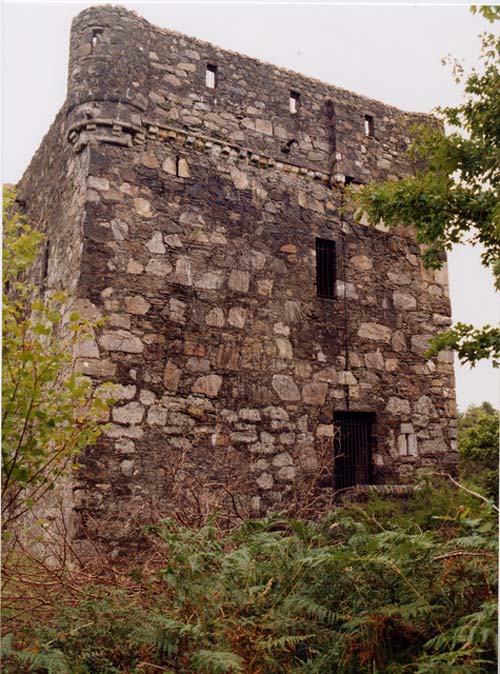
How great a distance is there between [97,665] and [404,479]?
5020 millimetres

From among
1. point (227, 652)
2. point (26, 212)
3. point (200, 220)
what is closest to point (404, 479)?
point (200, 220)

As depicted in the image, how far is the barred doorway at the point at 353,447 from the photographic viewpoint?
7.77 meters

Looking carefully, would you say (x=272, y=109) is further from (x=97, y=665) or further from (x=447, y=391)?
(x=97, y=665)

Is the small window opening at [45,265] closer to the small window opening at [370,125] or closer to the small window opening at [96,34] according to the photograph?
the small window opening at [96,34]

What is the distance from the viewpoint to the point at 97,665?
3.81 meters

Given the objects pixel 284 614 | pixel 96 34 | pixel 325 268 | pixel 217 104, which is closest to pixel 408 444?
pixel 325 268

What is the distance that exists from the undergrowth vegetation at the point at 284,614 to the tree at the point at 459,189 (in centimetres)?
275

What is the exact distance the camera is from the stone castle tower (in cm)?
650

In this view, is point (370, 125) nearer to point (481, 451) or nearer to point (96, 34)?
point (96, 34)

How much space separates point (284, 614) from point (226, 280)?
13.3ft

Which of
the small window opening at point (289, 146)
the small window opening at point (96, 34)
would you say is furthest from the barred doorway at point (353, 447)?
the small window opening at point (96, 34)

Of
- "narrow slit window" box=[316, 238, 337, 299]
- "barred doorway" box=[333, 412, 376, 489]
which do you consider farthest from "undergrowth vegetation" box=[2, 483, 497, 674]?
"narrow slit window" box=[316, 238, 337, 299]

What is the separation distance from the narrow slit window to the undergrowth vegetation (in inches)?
166

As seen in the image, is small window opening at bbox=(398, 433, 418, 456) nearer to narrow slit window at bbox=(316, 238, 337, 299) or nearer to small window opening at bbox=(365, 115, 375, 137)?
narrow slit window at bbox=(316, 238, 337, 299)
